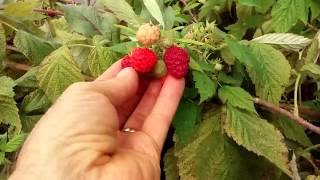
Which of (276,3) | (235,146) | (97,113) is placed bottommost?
(235,146)

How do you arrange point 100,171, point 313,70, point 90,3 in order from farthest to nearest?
point 90,3 < point 313,70 < point 100,171

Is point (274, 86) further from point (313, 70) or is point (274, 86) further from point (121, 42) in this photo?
point (121, 42)

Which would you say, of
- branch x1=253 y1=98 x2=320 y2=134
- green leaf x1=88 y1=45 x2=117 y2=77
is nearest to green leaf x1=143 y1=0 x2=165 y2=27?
green leaf x1=88 y1=45 x2=117 y2=77

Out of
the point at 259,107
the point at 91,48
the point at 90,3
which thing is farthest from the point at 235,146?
the point at 90,3

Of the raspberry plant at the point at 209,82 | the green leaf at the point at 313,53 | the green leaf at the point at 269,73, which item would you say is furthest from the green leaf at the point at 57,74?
the green leaf at the point at 313,53

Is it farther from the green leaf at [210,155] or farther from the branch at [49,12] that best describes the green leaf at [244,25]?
the branch at [49,12]

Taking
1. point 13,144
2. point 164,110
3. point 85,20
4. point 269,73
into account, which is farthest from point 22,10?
point 269,73

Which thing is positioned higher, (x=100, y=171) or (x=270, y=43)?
(x=270, y=43)

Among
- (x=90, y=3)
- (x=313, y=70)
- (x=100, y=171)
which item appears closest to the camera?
(x=100, y=171)
